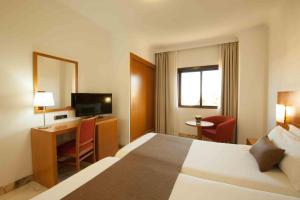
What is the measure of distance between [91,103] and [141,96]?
53.5 inches

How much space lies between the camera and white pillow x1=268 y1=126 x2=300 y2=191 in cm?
109

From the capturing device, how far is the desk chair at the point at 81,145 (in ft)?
6.82

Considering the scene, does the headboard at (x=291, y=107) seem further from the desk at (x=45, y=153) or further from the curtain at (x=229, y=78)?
the desk at (x=45, y=153)

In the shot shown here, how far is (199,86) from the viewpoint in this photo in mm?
4133

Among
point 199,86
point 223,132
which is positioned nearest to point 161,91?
point 199,86

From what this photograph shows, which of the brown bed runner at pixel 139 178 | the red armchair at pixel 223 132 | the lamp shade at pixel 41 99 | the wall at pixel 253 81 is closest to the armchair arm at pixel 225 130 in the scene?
the red armchair at pixel 223 132

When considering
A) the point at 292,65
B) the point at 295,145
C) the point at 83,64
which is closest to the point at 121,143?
the point at 83,64

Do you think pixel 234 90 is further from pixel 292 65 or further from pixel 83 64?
pixel 83 64

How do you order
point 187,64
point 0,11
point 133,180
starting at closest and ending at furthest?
1. point 133,180
2. point 0,11
3. point 187,64

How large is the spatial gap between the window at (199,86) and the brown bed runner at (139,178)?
2.59 m

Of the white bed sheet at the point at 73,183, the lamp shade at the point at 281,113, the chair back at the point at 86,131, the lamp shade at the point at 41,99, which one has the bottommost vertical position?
the white bed sheet at the point at 73,183

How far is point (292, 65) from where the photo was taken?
1854 mm

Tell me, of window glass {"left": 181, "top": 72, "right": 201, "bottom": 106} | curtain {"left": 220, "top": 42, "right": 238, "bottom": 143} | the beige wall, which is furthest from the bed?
window glass {"left": 181, "top": 72, "right": 201, "bottom": 106}

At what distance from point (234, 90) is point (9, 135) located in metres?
4.20
